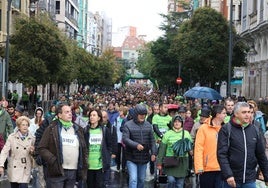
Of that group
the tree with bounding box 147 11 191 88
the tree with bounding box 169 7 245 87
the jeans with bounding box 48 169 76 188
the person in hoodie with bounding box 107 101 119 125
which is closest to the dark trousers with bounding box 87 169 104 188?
the jeans with bounding box 48 169 76 188

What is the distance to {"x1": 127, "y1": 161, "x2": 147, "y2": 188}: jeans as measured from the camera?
10.1 m

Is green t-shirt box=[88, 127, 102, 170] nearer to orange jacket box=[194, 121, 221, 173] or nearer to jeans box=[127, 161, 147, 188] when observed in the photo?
jeans box=[127, 161, 147, 188]

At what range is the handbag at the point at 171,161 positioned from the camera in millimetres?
10141

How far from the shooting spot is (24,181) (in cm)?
947

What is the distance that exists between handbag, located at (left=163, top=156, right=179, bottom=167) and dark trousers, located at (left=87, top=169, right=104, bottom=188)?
1.12 meters

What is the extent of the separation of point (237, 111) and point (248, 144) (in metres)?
0.39

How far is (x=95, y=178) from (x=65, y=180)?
1.50m

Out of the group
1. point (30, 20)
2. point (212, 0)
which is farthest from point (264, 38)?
point (212, 0)

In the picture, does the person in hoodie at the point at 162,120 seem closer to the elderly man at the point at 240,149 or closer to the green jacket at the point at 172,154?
the green jacket at the point at 172,154

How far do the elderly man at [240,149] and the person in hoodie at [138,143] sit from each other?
3.08 metres

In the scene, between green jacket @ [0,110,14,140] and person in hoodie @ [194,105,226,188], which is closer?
person in hoodie @ [194,105,226,188]

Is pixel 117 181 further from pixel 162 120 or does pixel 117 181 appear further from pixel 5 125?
pixel 5 125

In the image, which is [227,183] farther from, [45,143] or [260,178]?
[260,178]

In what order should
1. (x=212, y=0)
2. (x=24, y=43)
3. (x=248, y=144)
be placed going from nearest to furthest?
(x=248, y=144), (x=24, y=43), (x=212, y=0)
